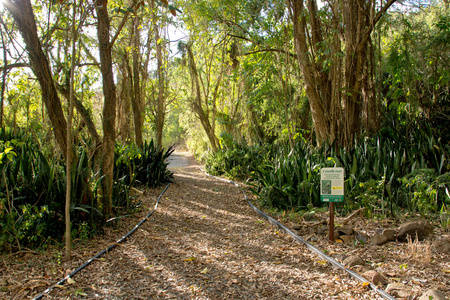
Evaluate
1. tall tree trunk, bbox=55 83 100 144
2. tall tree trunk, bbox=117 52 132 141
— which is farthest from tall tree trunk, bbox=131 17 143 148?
tall tree trunk, bbox=55 83 100 144

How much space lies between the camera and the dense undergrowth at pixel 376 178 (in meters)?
4.27

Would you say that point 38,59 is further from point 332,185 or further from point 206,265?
point 332,185

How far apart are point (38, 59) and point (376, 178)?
16.3 feet

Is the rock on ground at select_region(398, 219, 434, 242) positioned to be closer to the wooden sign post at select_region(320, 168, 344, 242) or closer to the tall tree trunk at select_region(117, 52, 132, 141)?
the wooden sign post at select_region(320, 168, 344, 242)

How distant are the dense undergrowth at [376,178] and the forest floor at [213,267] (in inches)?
20.7

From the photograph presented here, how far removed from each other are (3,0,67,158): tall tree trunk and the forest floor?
1328 mm

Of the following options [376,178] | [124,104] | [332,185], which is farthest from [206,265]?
[124,104]

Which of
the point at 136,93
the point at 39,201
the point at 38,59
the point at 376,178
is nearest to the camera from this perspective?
the point at 38,59

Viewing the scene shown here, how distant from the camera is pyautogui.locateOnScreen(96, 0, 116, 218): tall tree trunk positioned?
163 inches

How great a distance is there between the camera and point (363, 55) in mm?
6465

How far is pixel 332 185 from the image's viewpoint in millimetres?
3490

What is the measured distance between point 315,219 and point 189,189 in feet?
14.1

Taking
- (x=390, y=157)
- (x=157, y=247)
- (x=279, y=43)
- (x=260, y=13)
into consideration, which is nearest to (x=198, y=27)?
(x=260, y=13)

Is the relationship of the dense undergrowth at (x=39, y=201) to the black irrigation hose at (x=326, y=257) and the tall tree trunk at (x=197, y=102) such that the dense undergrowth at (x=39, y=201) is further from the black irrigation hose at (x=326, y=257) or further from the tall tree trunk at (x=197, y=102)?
the tall tree trunk at (x=197, y=102)
